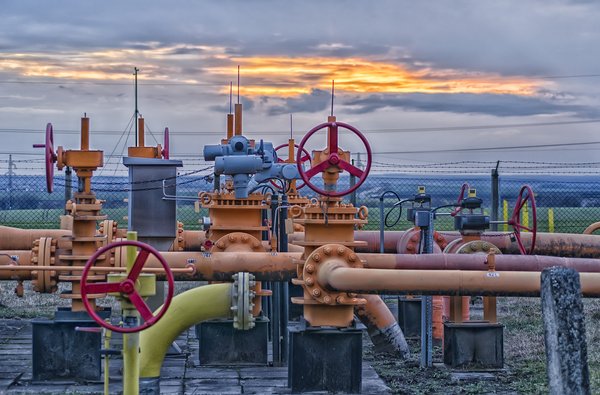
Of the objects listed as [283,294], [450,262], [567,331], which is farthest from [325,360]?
[567,331]

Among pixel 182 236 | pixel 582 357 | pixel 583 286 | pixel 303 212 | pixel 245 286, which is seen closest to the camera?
pixel 582 357

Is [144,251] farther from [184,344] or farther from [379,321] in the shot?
[184,344]

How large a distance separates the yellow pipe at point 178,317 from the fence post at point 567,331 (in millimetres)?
2142

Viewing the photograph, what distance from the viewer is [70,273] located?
985 cm

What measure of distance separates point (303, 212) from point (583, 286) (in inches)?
93.6

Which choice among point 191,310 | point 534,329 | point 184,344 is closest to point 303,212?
point 191,310

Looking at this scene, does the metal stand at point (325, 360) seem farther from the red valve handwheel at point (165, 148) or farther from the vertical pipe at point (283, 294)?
the red valve handwheel at point (165, 148)

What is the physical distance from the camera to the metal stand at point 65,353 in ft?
31.1

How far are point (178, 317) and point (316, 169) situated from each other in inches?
86.9

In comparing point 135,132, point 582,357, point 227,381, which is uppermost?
point 135,132

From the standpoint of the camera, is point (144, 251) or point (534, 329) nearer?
point (144, 251)

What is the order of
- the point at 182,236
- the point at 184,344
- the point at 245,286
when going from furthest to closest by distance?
the point at 182,236
the point at 184,344
the point at 245,286

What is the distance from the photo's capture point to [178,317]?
737cm

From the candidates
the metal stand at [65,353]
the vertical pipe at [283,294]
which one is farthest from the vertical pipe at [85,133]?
the vertical pipe at [283,294]
